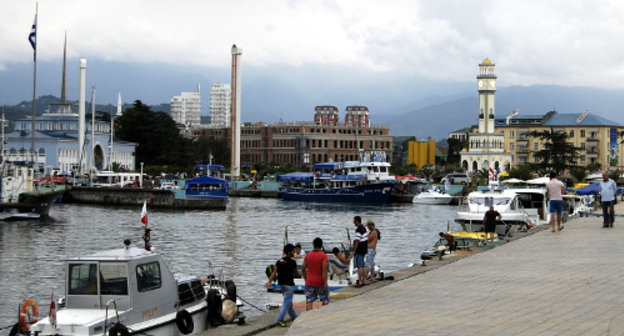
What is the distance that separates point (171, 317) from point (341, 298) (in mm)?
3496

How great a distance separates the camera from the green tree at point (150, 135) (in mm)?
137875

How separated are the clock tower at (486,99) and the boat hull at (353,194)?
60.4m

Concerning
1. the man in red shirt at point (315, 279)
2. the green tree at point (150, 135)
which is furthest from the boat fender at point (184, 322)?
the green tree at point (150, 135)

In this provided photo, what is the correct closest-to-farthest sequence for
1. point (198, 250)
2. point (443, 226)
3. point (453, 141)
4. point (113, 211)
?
point (198, 250) < point (443, 226) < point (113, 211) < point (453, 141)

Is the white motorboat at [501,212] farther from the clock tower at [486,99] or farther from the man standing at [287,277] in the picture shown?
the clock tower at [486,99]

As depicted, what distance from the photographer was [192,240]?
143 ft

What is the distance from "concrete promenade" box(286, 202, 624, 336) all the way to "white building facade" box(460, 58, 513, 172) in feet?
426

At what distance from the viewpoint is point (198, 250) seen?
38.7 metres

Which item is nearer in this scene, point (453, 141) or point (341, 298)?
point (341, 298)

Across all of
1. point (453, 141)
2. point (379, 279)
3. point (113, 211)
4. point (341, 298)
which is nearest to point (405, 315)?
point (341, 298)

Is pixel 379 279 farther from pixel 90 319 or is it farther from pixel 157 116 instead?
pixel 157 116

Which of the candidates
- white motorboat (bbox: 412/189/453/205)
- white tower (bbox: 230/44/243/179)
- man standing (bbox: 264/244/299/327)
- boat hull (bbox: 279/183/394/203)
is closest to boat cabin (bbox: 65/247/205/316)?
man standing (bbox: 264/244/299/327)

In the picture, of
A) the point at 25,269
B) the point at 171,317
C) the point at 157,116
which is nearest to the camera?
the point at 171,317

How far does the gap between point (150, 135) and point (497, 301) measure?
420 ft
